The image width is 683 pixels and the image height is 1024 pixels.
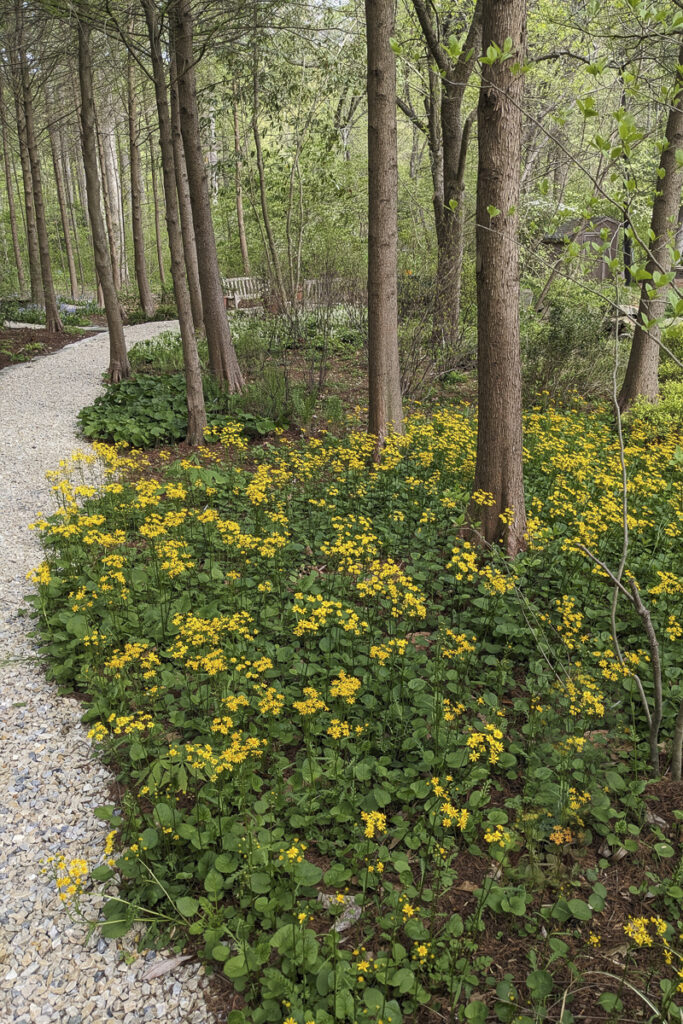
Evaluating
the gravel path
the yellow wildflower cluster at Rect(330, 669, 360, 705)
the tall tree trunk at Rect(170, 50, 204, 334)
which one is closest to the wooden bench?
the tall tree trunk at Rect(170, 50, 204, 334)

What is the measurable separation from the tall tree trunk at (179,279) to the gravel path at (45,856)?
2.68 meters

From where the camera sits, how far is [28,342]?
567 inches

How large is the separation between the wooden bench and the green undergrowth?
11902 mm

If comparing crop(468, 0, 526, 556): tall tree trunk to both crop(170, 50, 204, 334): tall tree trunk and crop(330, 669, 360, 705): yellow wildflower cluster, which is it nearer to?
crop(330, 669, 360, 705): yellow wildflower cluster

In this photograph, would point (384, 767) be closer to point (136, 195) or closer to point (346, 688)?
point (346, 688)

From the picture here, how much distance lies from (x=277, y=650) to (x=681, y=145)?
7951 millimetres

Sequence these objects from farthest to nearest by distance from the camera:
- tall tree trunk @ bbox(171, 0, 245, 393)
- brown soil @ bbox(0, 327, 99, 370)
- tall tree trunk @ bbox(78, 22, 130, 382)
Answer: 1. brown soil @ bbox(0, 327, 99, 370)
2. tall tree trunk @ bbox(78, 22, 130, 382)
3. tall tree trunk @ bbox(171, 0, 245, 393)

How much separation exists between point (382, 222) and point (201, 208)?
3.60m

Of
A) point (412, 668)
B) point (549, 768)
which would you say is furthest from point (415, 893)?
point (412, 668)

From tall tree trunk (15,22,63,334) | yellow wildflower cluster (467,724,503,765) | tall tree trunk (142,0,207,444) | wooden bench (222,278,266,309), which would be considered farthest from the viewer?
wooden bench (222,278,266,309)

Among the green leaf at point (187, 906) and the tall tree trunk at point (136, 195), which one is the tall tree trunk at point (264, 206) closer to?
the tall tree trunk at point (136, 195)

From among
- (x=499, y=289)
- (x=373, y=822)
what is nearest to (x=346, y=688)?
(x=373, y=822)

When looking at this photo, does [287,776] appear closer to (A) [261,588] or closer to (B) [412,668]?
A: (B) [412,668]

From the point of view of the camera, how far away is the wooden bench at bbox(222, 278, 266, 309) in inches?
617
